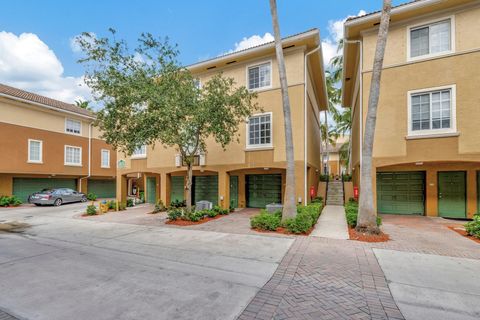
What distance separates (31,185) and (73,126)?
6.18 meters

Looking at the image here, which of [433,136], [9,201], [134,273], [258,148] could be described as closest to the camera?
[134,273]

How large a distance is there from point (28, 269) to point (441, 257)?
9969 millimetres

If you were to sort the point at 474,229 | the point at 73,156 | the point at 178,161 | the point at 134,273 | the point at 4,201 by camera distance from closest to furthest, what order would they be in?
the point at 134,273 < the point at 474,229 < the point at 178,161 < the point at 4,201 < the point at 73,156

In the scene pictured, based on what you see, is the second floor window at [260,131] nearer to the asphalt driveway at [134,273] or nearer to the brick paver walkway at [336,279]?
the asphalt driveway at [134,273]

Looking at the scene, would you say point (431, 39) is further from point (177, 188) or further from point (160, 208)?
point (177, 188)

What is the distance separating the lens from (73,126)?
2370 centimetres

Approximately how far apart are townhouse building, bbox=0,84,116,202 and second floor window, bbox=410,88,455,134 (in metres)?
20.8

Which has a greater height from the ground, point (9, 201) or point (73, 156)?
point (73, 156)

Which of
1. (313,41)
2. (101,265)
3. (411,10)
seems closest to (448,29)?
(411,10)

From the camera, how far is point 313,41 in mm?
12289

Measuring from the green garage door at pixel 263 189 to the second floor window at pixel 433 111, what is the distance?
748cm

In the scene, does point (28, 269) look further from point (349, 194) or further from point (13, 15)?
point (349, 194)

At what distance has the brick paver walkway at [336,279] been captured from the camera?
12.7 ft

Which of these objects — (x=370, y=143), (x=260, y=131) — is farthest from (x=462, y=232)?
(x=260, y=131)
